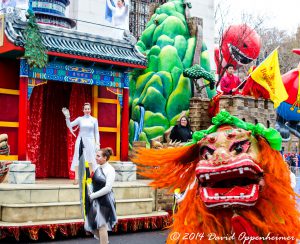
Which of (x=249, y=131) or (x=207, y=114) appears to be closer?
(x=249, y=131)

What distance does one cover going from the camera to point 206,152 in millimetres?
5238

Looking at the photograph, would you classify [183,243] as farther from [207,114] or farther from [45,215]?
[207,114]

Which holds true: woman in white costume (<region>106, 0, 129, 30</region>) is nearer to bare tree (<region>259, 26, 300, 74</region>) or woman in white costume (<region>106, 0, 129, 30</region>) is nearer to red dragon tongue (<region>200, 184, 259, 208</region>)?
red dragon tongue (<region>200, 184, 259, 208</region>)

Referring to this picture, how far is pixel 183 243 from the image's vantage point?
A: 5.06 metres

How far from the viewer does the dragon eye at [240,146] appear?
5035mm

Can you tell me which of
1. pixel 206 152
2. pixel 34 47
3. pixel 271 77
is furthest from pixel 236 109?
pixel 206 152

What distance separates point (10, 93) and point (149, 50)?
5975mm

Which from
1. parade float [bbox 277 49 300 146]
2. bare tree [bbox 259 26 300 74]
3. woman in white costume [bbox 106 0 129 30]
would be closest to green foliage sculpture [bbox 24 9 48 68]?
woman in white costume [bbox 106 0 129 30]

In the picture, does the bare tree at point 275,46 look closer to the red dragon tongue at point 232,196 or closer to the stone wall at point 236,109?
the stone wall at point 236,109

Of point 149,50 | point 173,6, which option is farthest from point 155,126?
point 173,6

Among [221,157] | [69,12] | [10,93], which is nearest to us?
[221,157]

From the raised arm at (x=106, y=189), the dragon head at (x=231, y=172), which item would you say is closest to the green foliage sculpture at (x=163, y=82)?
the raised arm at (x=106, y=189)

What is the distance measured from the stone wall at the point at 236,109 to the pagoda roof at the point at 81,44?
303 centimetres

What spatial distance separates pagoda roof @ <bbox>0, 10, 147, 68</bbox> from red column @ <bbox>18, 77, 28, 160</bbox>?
982mm
